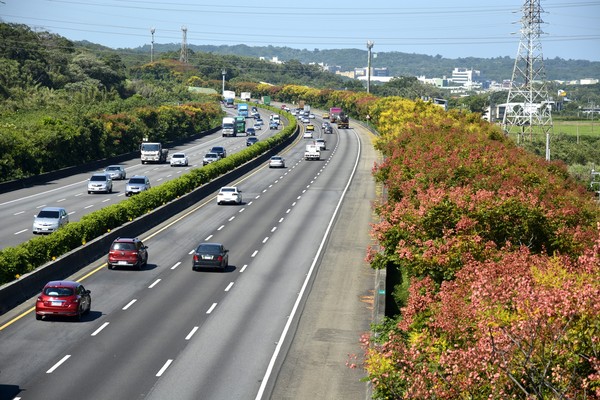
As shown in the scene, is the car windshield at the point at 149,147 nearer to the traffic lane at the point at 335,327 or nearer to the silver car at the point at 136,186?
the silver car at the point at 136,186

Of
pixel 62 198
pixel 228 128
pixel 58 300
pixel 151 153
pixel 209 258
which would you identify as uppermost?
pixel 58 300

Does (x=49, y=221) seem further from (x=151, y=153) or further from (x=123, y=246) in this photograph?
(x=151, y=153)

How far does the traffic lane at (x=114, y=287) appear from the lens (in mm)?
33906

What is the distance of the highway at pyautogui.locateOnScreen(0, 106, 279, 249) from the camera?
198 feet

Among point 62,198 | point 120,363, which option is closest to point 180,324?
point 120,363

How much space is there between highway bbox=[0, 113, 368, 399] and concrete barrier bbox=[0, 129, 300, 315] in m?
0.78

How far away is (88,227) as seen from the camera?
172ft

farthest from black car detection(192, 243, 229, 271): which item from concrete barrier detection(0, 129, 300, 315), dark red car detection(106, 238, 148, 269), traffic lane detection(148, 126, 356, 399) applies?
concrete barrier detection(0, 129, 300, 315)

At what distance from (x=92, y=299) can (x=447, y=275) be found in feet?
55.9

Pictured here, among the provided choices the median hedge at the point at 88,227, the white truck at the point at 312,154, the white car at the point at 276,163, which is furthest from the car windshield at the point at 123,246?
the white truck at the point at 312,154

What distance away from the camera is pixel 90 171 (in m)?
98.4

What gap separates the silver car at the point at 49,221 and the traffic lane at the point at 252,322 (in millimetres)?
11724

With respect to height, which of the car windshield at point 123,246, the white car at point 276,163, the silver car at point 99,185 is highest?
the car windshield at point 123,246

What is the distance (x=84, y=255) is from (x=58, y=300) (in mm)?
12696
